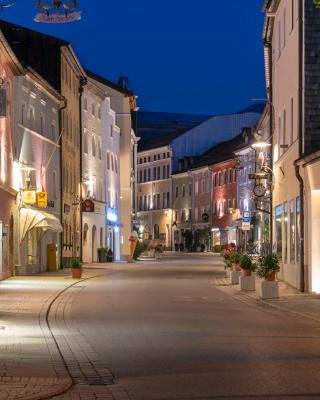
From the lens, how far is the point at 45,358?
13984 millimetres

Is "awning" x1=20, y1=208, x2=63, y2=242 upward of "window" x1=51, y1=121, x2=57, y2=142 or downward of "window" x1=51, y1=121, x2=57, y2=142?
downward

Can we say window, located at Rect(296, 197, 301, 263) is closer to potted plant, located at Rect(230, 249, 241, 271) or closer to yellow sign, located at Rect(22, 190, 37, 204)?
potted plant, located at Rect(230, 249, 241, 271)

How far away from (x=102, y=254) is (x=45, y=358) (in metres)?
55.8

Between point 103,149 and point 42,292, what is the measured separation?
4310 cm

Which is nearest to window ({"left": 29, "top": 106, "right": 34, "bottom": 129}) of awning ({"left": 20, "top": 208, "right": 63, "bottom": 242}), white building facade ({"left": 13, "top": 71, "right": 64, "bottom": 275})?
white building facade ({"left": 13, "top": 71, "right": 64, "bottom": 275})

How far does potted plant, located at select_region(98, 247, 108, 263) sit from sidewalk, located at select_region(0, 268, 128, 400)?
43092 mm

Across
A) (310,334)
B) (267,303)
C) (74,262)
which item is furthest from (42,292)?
(310,334)

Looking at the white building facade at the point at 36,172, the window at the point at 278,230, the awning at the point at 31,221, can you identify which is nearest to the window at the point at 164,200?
the white building facade at the point at 36,172

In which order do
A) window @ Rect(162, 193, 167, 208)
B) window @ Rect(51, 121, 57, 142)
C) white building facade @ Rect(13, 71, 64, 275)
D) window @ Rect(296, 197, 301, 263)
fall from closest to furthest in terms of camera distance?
window @ Rect(296, 197, 301, 263)
white building facade @ Rect(13, 71, 64, 275)
window @ Rect(51, 121, 57, 142)
window @ Rect(162, 193, 167, 208)

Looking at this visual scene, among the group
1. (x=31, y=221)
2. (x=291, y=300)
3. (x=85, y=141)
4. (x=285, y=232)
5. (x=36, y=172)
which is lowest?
(x=291, y=300)

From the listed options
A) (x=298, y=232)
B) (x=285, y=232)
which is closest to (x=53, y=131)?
(x=285, y=232)

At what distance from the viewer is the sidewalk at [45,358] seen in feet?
35.9

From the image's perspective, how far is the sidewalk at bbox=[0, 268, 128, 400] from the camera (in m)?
10.9

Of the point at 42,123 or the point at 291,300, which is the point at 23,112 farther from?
the point at 291,300
